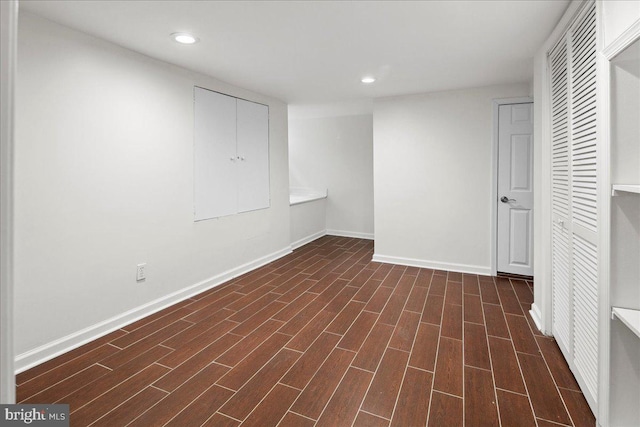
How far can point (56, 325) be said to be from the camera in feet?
7.59

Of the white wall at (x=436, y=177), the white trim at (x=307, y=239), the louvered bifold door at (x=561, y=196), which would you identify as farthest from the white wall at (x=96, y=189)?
the louvered bifold door at (x=561, y=196)

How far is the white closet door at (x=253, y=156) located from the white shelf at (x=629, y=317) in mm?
3423

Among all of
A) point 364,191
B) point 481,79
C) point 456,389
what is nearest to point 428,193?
point 481,79

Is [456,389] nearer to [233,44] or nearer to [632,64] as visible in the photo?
[632,64]

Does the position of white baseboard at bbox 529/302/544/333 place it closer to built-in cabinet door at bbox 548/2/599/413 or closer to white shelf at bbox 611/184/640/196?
built-in cabinet door at bbox 548/2/599/413

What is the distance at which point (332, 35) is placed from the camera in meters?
2.50

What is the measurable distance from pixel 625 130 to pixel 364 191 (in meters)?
4.80

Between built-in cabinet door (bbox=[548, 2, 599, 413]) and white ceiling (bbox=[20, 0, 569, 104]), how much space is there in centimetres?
42

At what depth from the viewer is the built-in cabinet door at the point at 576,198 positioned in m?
1.72

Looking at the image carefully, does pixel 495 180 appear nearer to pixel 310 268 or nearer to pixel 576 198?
pixel 576 198

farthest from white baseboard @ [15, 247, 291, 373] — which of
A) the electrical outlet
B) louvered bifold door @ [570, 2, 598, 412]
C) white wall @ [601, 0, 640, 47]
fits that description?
white wall @ [601, 0, 640, 47]

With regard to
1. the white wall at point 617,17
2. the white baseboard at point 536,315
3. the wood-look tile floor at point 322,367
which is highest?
the white wall at point 617,17

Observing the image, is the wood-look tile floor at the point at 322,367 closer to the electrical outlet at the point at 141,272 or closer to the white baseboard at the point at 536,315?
the white baseboard at the point at 536,315

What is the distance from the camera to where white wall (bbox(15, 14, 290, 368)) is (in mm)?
2148
